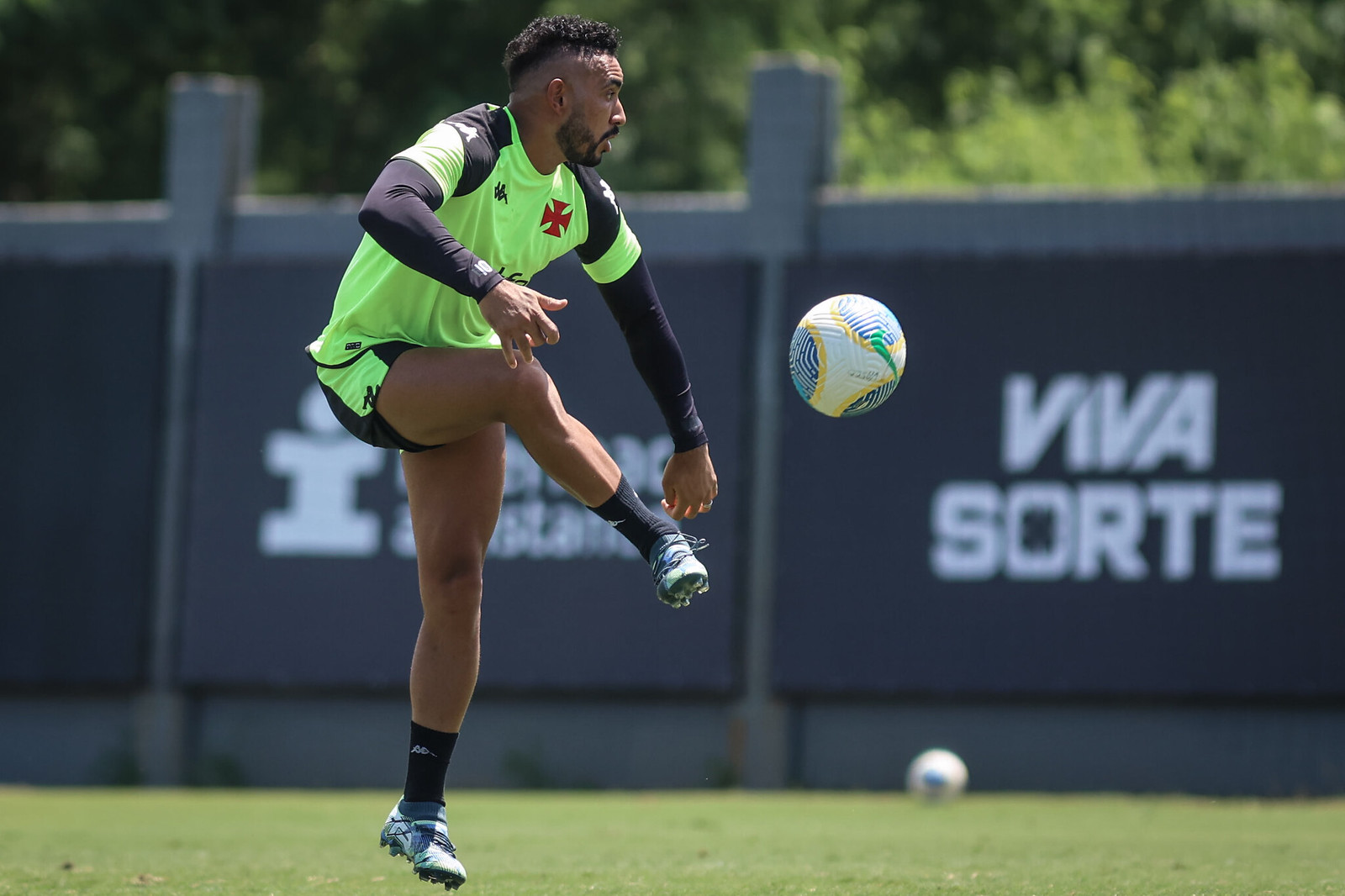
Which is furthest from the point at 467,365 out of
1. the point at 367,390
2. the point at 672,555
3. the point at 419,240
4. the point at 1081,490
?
the point at 1081,490

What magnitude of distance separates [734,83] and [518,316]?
61.7 feet

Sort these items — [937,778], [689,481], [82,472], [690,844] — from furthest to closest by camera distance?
[82,472], [937,778], [690,844], [689,481]

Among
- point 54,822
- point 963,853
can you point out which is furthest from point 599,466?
point 54,822

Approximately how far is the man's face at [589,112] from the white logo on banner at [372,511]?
773 cm

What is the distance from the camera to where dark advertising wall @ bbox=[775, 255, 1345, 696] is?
1243 centimetres

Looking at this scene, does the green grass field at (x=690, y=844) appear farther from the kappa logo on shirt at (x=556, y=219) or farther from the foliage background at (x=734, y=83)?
the foliage background at (x=734, y=83)

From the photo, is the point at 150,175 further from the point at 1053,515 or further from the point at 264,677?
the point at 1053,515

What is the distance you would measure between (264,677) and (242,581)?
741 mm

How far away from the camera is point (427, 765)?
5523 millimetres

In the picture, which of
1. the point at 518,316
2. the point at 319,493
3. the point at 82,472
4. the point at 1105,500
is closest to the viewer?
the point at 518,316

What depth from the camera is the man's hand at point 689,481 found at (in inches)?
236

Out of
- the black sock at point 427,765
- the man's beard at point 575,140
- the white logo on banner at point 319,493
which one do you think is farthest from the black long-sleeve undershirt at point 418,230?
the white logo on banner at point 319,493

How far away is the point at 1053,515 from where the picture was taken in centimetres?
1281

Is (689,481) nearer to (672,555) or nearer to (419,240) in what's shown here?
(672,555)
